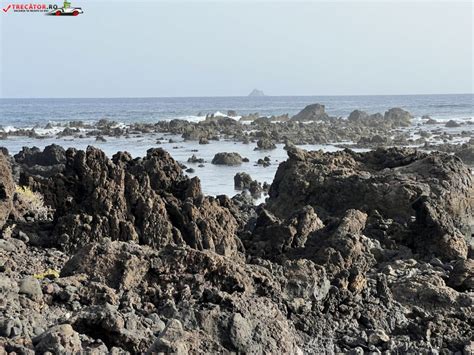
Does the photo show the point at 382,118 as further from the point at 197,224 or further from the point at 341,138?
the point at 197,224

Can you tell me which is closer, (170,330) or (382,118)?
(170,330)

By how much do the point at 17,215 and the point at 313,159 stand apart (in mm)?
8020

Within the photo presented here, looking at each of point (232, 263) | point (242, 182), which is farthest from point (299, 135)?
point (232, 263)

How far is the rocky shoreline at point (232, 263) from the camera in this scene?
567cm

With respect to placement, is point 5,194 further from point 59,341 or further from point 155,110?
point 155,110

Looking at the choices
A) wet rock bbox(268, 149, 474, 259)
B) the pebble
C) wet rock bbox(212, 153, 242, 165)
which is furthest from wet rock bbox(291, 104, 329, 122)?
the pebble

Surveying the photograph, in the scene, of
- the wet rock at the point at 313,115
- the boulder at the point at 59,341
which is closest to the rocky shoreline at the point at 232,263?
the boulder at the point at 59,341

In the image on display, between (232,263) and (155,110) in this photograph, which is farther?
(155,110)

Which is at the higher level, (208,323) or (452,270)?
(208,323)

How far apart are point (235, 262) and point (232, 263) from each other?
8.0 inches

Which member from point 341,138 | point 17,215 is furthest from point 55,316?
point 341,138

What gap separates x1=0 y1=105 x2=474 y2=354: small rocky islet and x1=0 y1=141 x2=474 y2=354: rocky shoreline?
20mm

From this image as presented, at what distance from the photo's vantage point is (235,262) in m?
7.46

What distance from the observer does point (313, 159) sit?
55.5 feet
